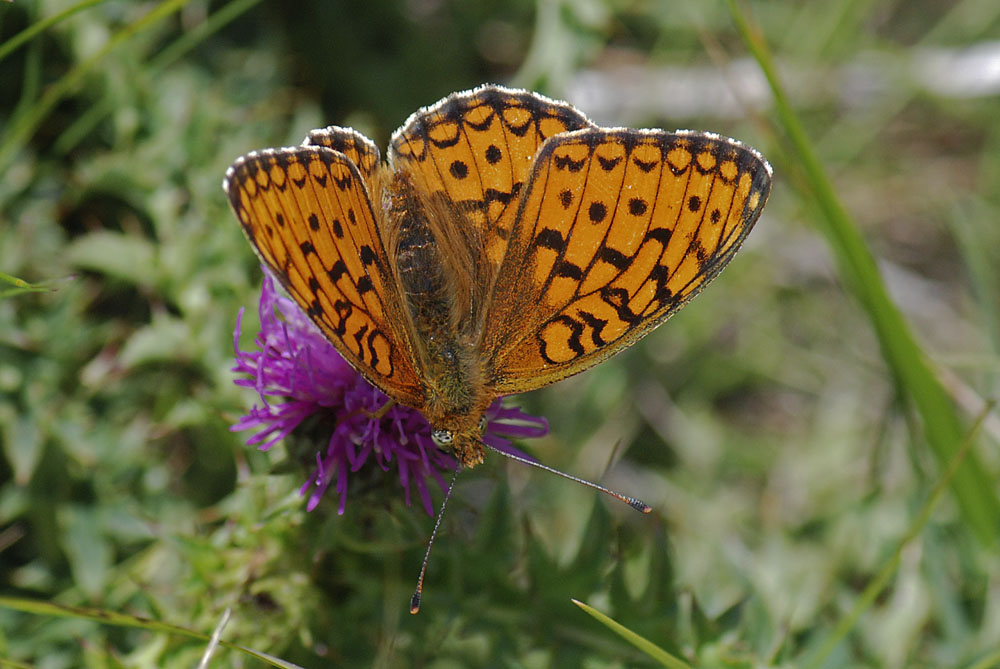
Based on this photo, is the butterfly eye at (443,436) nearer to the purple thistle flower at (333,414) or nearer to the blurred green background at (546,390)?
the purple thistle flower at (333,414)

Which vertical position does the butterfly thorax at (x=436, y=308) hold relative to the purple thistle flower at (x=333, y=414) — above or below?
above

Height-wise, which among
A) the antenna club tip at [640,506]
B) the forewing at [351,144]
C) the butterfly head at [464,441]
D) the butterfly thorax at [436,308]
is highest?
the forewing at [351,144]

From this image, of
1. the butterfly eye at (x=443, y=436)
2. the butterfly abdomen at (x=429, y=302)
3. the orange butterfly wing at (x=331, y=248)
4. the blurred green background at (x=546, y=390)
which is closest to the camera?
the orange butterfly wing at (x=331, y=248)

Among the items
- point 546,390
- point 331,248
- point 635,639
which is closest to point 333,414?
point 331,248

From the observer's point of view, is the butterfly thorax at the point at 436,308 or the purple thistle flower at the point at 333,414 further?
the purple thistle flower at the point at 333,414

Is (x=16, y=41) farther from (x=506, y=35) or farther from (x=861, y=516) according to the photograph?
(x=861, y=516)

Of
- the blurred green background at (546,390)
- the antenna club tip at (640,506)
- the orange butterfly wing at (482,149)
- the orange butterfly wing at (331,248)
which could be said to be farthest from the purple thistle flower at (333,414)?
the orange butterfly wing at (482,149)

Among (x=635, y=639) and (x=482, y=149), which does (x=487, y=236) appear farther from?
(x=635, y=639)

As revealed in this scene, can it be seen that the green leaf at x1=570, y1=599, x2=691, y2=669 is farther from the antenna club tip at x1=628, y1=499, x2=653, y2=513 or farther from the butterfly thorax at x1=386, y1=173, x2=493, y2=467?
the butterfly thorax at x1=386, y1=173, x2=493, y2=467
